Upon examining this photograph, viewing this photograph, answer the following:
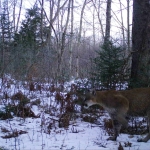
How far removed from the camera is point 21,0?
3359cm

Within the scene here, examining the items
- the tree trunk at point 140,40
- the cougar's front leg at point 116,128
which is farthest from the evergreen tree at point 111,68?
the cougar's front leg at point 116,128

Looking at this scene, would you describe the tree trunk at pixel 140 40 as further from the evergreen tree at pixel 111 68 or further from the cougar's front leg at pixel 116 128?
the cougar's front leg at pixel 116 128

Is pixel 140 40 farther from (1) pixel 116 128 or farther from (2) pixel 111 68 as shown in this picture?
(1) pixel 116 128

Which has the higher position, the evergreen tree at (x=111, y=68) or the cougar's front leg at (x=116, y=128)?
the evergreen tree at (x=111, y=68)

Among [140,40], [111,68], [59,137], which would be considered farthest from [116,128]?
[140,40]

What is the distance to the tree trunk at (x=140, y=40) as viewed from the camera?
873 centimetres

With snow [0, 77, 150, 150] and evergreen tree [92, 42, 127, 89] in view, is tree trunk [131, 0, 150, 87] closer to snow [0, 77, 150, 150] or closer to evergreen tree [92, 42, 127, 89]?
evergreen tree [92, 42, 127, 89]

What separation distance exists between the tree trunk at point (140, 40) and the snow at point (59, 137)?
2543mm

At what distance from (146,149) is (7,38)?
23.0 m

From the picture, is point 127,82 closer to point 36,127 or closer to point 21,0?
point 36,127

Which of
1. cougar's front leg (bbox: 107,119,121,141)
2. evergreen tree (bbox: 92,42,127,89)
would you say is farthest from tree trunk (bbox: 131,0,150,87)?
cougar's front leg (bbox: 107,119,121,141)

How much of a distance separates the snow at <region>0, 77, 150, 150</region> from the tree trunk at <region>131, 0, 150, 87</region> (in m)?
2.54

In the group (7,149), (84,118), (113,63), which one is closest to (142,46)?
(113,63)

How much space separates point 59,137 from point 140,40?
4.82 metres
